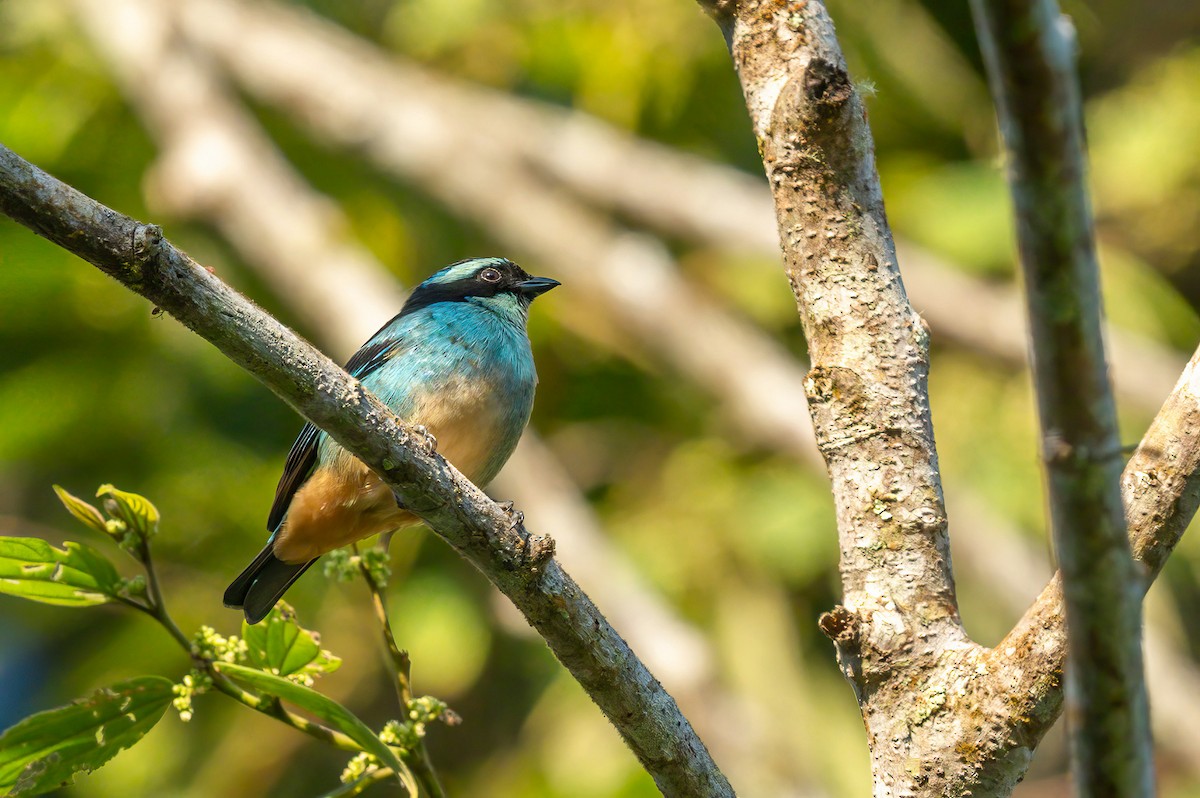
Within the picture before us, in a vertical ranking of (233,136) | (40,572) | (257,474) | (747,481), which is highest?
(233,136)

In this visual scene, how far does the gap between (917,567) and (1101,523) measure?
2.78 feet

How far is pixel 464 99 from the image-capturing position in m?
7.69

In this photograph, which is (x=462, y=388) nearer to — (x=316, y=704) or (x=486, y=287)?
(x=486, y=287)

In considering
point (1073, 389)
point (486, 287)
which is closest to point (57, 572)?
point (1073, 389)

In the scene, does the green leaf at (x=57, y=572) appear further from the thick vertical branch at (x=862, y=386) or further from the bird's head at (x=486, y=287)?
the bird's head at (x=486, y=287)

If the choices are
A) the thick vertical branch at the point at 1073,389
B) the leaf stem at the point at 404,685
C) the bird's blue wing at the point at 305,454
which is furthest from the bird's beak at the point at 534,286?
the thick vertical branch at the point at 1073,389

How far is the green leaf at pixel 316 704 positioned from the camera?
6.19ft

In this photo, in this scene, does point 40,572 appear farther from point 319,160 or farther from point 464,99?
point 319,160

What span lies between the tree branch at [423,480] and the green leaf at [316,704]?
0.32 meters

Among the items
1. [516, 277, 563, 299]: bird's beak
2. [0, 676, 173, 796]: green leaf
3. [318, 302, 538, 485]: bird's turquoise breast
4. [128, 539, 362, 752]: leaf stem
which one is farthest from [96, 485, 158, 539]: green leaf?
[516, 277, 563, 299]: bird's beak

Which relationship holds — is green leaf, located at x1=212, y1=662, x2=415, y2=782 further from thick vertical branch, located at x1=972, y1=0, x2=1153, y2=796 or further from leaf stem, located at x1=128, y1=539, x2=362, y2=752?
thick vertical branch, located at x1=972, y1=0, x2=1153, y2=796

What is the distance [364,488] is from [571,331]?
12.9 feet

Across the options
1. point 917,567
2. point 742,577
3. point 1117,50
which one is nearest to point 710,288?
point 742,577

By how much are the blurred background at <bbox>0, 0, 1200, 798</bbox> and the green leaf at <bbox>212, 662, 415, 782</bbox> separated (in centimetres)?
352
